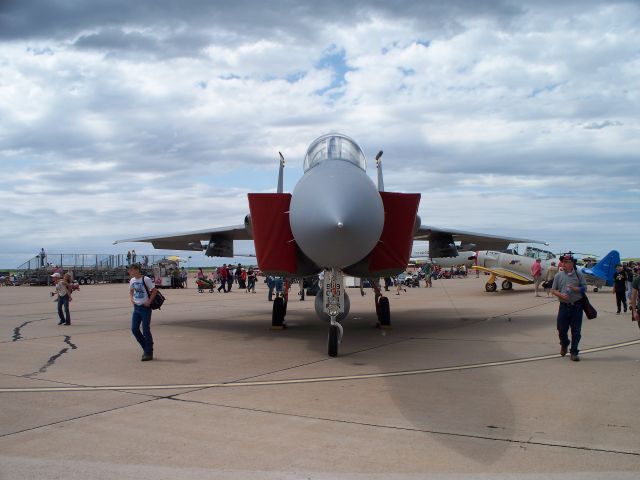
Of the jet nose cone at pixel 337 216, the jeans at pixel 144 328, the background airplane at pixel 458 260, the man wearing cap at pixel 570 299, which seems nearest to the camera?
the jet nose cone at pixel 337 216

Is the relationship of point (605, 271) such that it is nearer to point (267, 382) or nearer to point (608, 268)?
point (608, 268)

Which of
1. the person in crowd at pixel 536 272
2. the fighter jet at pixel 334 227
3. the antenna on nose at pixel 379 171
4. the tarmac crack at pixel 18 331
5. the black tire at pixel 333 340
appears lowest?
the tarmac crack at pixel 18 331

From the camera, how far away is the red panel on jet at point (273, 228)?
8.99 meters

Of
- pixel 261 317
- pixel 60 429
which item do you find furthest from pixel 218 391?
pixel 261 317

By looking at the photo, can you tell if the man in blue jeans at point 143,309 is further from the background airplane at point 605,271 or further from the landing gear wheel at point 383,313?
the background airplane at point 605,271

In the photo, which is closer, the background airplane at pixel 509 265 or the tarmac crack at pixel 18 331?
the tarmac crack at pixel 18 331

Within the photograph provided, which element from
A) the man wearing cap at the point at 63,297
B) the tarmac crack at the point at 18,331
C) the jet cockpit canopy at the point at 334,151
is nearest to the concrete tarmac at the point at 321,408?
the tarmac crack at the point at 18,331

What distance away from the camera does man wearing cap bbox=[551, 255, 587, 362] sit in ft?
25.8

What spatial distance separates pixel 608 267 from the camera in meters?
22.2

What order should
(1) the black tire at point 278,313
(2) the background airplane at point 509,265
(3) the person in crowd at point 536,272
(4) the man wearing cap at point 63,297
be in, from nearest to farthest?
(1) the black tire at point 278,313, (4) the man wearing cap at point 63,297, (3) the person in crowd at point 536,272, (2) the background airplane at point 509,265

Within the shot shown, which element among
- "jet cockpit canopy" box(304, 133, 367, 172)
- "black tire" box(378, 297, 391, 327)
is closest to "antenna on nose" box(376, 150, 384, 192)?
"jet cockpit canopy" box(304, 133, 367, 172)

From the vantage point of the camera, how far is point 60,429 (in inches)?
183

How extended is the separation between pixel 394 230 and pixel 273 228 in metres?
2.04

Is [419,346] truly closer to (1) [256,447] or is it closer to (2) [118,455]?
(1) [256,447]
